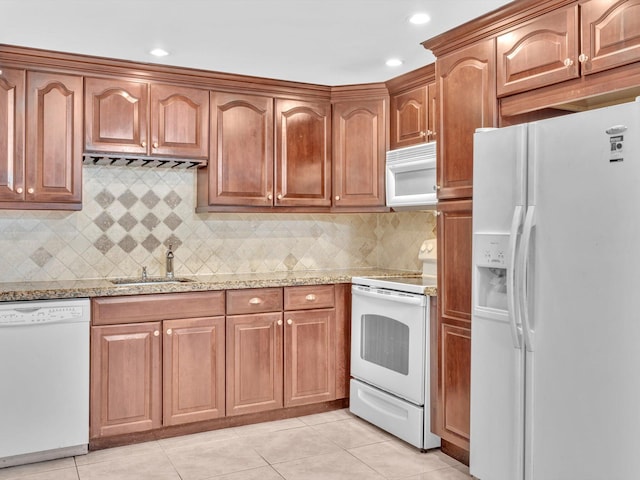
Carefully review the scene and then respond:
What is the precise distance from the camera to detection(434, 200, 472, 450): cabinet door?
2.98 metres

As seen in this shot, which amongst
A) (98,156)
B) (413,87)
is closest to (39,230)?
(98,156)

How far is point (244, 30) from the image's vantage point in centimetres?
304

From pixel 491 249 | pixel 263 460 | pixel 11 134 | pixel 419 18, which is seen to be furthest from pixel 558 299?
pixel 11 134

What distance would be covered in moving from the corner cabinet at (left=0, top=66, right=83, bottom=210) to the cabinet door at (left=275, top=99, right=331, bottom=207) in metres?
1.32

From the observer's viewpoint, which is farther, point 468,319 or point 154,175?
point 154,175

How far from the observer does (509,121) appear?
9.38 ft

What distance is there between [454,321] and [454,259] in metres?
0.33

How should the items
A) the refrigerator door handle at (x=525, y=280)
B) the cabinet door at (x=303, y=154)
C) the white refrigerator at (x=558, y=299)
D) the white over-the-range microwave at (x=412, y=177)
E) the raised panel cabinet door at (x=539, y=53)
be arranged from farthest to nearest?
the cabinet door at (x=303, y=154) < the white over-the-range microwave at (x=412, y=177) < the raised panel cabinet door at (x=539, y=53) < the refrigerator door handle at (x=525, y=280) < the white refrigerator at (x=558, y=299)

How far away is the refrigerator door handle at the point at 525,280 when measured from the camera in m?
2.35

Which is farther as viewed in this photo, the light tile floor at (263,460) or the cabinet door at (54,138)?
the cabinet door at (54,138)

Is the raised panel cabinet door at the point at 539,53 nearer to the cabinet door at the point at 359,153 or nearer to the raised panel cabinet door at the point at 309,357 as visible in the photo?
the cabinet door at the point at 359,153

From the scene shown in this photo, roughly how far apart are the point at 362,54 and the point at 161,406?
240cm

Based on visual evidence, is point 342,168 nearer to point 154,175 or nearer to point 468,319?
point 154,175

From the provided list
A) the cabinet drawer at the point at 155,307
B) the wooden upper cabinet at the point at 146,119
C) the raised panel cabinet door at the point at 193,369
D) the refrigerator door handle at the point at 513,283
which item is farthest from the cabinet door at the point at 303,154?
the refrigerator door handle at the point at 513,283
